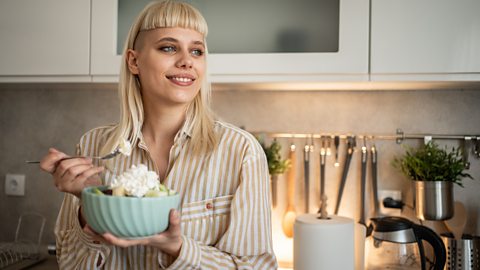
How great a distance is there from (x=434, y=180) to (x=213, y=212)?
0.80m

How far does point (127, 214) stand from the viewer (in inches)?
28.2

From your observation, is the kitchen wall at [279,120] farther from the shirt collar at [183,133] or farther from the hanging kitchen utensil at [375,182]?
the shirt collar at [183,133]

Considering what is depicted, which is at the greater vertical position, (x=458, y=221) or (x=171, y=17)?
(x=171, y=17)

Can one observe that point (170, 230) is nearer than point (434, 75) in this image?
Yes

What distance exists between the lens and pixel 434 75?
1.29 meters

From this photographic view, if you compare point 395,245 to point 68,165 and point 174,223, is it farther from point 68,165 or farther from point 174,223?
point 68,165

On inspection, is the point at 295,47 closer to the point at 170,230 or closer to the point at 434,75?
the point at 434,75

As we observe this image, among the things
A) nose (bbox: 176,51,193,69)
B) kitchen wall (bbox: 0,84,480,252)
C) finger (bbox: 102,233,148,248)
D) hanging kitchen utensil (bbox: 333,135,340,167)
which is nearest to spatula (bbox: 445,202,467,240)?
kitchen wall (bbox: 0,84,480,252)

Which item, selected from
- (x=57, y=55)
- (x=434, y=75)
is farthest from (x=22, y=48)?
(x=434, y=75)

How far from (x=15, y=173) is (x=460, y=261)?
1.66m

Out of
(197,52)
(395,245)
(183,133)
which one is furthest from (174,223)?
(395,245)

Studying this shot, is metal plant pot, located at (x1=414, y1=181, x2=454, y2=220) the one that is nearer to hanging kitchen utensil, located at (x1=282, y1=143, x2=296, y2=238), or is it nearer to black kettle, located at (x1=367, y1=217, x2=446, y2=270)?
black kettle, located at (x1=367, y1=217, x2=446, y2=270)

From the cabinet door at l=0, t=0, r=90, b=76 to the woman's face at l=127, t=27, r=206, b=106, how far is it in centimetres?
48

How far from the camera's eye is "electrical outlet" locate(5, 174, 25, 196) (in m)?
1.86
